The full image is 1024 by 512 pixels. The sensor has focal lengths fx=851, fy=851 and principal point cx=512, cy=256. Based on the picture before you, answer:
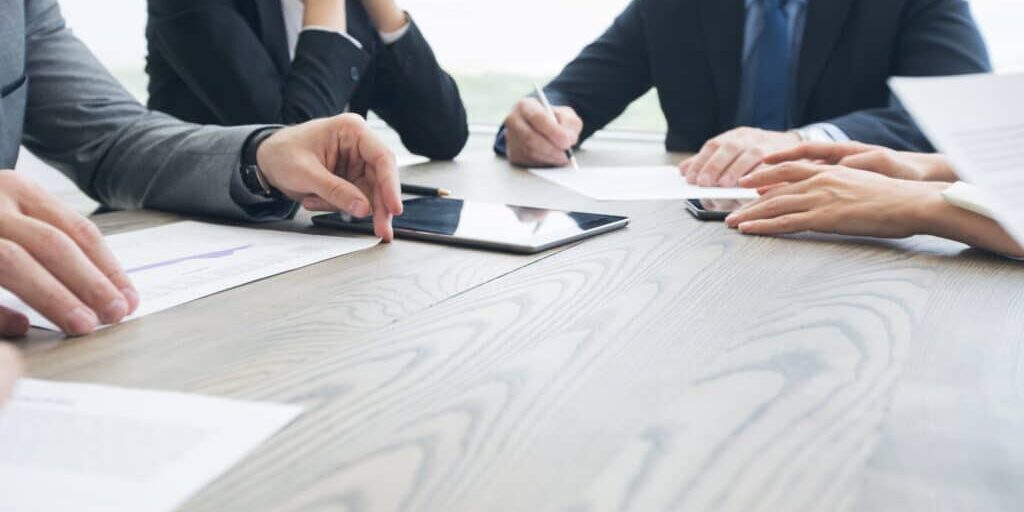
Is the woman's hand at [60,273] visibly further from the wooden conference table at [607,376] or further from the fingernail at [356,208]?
the fingernail at [356,208]

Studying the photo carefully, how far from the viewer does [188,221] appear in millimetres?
865

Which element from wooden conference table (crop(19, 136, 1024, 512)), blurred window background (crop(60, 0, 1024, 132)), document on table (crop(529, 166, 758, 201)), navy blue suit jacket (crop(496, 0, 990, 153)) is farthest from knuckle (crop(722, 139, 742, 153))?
blurred window background (crop(60, 0, 1024, 132))

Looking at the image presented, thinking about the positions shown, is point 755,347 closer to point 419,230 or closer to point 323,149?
point 419,230

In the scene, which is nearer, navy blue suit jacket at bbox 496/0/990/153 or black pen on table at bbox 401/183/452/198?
black pen on table at bbox 401/183/452/198

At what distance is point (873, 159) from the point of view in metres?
1.01

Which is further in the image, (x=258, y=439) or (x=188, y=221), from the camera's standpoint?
(x=188, y=221)

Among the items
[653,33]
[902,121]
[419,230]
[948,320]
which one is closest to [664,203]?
[419,230]

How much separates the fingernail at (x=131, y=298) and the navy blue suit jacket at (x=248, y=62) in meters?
0.81

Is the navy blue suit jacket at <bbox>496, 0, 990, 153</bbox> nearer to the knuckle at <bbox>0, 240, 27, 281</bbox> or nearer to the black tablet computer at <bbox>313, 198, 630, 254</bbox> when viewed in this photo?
the black tablet computer at <bbox>313, 198, 630, 254</bbox>

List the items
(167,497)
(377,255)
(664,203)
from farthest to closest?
(664,203) < (377,255) < (167,497)

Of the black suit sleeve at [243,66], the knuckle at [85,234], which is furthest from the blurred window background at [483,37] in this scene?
the knuckle at [85,234]

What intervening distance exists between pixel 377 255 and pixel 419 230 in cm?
8

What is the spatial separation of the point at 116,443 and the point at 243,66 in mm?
1084

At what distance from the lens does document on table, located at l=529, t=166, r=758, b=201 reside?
1.06 meters
